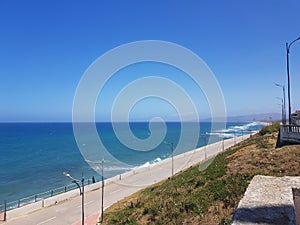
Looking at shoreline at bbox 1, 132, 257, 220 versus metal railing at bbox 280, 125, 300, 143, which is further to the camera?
shoreline at bbox 1, 132, 257, 220

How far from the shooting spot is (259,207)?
3.41 metres

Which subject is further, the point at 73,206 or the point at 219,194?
the point at 73,206

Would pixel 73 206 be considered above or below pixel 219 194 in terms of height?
below

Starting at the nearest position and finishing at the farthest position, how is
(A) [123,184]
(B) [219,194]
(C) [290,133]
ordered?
(B) [219,194] < (C) [290,133] < (A) [123,184]

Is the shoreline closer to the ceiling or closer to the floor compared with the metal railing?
closer to the floor

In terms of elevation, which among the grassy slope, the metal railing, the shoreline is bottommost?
the shoreline

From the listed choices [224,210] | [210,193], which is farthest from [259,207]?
[210,193]

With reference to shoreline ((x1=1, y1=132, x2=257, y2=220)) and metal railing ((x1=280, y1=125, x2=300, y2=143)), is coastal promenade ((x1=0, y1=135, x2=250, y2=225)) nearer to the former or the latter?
shoreline ((x1=1, y1=132, x2=257, y2=220))

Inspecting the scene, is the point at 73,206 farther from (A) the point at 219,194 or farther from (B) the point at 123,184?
(A) the point at 219,194

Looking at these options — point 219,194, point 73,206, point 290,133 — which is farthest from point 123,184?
point 219,194

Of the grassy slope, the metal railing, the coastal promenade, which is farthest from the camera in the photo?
the coastal promenade

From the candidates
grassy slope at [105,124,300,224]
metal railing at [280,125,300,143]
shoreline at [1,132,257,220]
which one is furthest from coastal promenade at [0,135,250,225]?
metal railing at [280,125,300,143]

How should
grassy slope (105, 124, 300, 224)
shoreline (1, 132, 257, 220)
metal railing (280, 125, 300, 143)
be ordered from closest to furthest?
grassy slope (105, 124, 300, 224) < metal railing (280, 125, 300, 143) < shoreline (1, 132, 257, 220)

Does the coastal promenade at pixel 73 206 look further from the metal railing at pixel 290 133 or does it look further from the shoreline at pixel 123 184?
the metal railing at pixel 290 133
